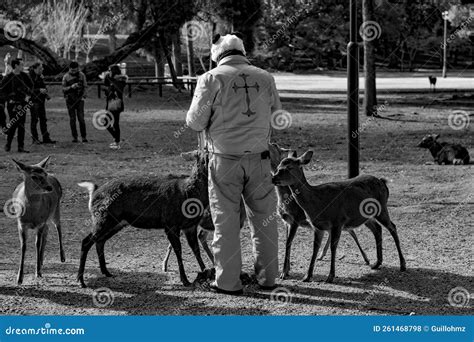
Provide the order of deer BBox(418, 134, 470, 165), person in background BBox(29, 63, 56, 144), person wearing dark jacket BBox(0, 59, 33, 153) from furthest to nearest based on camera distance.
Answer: person in background BBox(29, 63, 56, 144) < person wearing dark jacket BBox(0, 59, 33, 153) < deer BBox(418, 134, 470, 165)

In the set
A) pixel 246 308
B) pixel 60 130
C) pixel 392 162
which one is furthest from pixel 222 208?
pixel 60 130

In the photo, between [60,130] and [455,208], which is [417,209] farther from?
[60,130]

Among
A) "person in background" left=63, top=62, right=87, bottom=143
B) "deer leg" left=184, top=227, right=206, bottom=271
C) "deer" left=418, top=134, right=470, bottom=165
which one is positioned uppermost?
"person in background" left=63, top=62, right=87, bottom=143

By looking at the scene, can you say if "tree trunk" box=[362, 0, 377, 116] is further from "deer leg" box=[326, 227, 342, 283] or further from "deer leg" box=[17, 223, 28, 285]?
"deer leg" box=[17, 223, 28, 285]

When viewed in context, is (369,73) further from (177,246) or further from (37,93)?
(177,246)

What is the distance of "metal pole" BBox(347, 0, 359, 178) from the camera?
12279mm

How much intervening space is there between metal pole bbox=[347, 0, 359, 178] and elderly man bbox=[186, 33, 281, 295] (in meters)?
4.20

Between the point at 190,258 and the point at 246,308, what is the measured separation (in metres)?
2.47

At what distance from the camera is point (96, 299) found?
8117 mm

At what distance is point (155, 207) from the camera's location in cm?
877

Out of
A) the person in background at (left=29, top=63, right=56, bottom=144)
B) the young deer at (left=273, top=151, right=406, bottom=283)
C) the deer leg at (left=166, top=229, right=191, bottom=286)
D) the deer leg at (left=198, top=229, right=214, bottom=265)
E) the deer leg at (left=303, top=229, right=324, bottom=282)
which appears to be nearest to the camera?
the deer leg at (left=166, top=229, right=191, bottom=286)

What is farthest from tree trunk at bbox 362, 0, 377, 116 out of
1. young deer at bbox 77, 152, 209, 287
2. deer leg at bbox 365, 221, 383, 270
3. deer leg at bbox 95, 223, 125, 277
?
deer leg at bbox 95, 223, 125, 277

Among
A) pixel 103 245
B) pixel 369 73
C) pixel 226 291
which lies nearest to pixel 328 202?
pixel 226 291

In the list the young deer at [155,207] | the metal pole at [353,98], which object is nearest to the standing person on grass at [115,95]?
the metal pole at [353,98]
